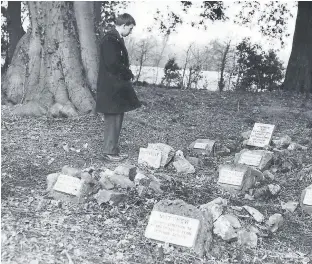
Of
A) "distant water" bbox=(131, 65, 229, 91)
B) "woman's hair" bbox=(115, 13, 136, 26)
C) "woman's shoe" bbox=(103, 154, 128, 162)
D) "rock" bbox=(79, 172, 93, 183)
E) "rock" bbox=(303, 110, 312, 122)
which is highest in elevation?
"woman's hair" bbox=(115, 13, 136, 26)

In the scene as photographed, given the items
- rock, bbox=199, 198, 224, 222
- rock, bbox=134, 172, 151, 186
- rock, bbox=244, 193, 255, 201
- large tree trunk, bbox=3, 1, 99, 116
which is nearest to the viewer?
rock, bbox=199, 198, 224, 222

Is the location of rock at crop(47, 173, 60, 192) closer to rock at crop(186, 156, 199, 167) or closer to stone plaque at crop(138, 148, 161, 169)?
stone plaque at crop(138, 148, 161, 169)

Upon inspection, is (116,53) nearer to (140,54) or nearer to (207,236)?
(207,236)

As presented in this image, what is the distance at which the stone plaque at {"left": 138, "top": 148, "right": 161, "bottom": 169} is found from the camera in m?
5.69

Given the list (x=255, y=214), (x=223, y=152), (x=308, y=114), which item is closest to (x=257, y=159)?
(x=223, y=152)

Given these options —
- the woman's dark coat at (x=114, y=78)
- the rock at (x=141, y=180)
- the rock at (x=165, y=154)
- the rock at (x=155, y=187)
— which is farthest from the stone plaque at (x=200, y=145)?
the rock at (x=155, y=187)

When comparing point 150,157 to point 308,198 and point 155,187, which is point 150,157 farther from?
point 308,198

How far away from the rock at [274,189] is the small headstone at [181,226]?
1256mm

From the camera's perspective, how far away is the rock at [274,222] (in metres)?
4.28

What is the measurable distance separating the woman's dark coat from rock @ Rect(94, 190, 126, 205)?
144 centimetres

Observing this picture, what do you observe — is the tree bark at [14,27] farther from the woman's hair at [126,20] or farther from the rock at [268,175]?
the rock at [268,175]

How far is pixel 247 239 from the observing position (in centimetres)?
403

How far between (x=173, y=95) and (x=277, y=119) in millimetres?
2555

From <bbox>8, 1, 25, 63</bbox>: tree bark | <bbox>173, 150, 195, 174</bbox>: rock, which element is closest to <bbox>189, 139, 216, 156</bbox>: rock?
<bbox>173, 150, 195, 174</bbox>: rock
